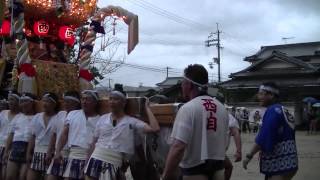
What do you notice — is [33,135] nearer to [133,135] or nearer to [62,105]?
[62,105]

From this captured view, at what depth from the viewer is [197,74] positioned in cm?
444

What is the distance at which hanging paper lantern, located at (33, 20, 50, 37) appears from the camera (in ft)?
33.7

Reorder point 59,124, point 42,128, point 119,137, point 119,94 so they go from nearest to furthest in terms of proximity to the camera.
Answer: point 119,137
point 119,94
point 59,124
point 42,128

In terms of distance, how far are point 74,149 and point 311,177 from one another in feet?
20.1

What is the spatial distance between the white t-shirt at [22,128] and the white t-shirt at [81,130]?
1375 mm

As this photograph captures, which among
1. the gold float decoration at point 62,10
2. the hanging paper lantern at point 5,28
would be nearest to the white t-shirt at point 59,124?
the hanging paper lantern at point 5,28

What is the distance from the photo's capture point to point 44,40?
34.9ft

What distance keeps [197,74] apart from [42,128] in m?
3.26

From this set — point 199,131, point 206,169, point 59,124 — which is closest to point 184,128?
point 199,131

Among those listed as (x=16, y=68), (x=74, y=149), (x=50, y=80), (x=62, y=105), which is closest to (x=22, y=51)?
(x=16, y=68)

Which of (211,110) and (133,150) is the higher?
(211,110)

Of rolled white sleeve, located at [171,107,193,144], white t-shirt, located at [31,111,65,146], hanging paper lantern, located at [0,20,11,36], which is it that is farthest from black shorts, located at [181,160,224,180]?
hanging paper lantern, located at [0,20,11,36]

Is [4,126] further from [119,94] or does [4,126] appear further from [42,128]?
[119,94]

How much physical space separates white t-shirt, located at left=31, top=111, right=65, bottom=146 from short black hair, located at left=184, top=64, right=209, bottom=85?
2748mm
